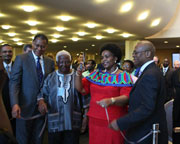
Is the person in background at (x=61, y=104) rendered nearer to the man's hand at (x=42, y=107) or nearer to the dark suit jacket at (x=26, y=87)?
the man's hand at (x=42, y=107)

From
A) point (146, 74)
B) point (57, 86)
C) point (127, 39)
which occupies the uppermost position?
point (127, 39)

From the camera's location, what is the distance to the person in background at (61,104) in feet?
8.18

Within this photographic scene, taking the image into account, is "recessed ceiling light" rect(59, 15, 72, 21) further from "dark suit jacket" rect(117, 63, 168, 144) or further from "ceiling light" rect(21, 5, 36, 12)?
"dark suit jacket" rect(117, 63, 168, 144)

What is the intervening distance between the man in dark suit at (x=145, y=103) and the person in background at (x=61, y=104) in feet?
2.58

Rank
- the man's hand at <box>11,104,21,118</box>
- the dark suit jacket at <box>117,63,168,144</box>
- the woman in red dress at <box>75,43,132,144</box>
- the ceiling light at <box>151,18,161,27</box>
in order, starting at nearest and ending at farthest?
the dark suit jacket at <box>117,63,168,144</box>
the woman in red dress at <box>75,43,132,144</box>
the man's hand at <box>11,104,21,118</box>
the ceiling light at <box>151,18,161,27</box>

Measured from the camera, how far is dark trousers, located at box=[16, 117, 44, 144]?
259cm

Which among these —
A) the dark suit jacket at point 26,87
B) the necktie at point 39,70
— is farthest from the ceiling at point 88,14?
the dark suit jacket at point 26,87

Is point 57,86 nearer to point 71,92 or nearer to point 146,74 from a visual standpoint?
point 71,92

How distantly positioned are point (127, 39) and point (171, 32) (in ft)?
8.22

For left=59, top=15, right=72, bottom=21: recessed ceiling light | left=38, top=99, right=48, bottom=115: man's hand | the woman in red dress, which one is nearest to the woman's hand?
the woman in red dress

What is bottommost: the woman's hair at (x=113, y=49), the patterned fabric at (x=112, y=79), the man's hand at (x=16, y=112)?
the man's hand at (x=16, y=112)

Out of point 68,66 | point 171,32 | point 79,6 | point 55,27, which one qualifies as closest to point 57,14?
point 79,6

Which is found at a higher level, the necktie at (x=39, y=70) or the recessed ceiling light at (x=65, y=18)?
the recessed ceiling light at (x=65, y=18)

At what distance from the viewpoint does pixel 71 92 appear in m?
2.52
